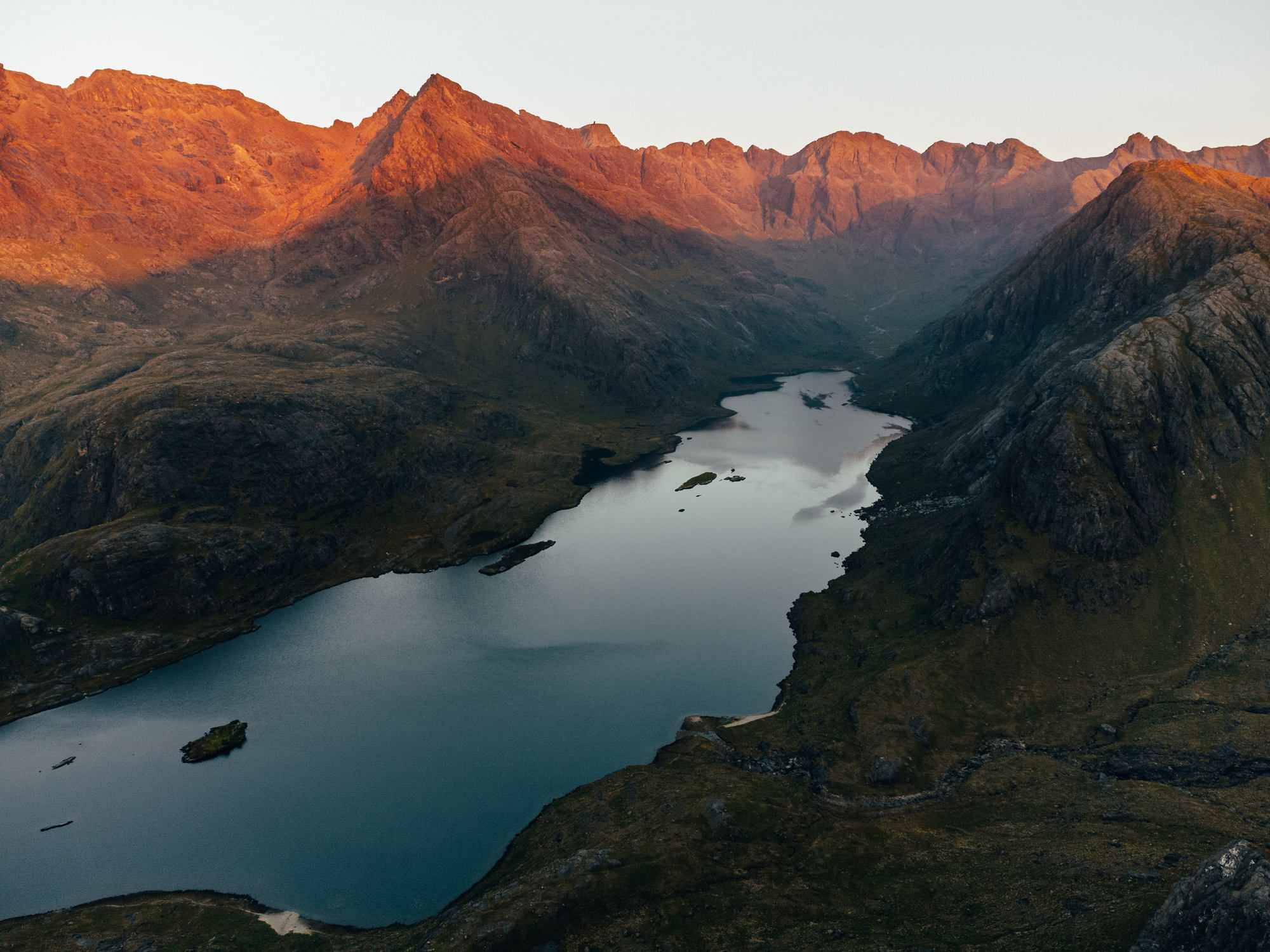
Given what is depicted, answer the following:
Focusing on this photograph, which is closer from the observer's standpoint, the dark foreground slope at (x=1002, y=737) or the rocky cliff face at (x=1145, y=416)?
the dark foreground slope at (x=1002, y=737)

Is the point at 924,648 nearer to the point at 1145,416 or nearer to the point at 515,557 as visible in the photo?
the point at 1145,416

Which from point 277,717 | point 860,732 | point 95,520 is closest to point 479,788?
point 277,717

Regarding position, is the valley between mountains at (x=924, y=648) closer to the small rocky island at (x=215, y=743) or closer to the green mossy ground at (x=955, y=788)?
the green mossy ground at (x=955, y=788)

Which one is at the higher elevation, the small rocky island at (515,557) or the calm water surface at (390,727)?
the small rocky island at (515,557)

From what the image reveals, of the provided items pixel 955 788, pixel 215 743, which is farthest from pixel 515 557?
pixel 955 788

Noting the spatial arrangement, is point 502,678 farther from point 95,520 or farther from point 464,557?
point 95,520

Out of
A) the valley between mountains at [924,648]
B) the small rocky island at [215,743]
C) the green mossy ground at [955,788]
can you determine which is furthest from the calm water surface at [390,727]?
the green mossy ground at [955,788]

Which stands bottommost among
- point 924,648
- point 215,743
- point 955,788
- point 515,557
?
point 955,788
